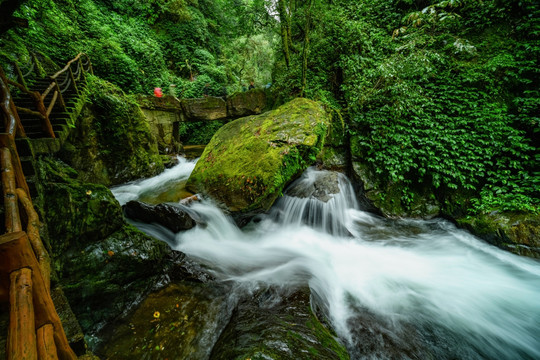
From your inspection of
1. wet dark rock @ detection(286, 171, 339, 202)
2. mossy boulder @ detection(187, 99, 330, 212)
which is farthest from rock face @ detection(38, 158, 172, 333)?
wet dark rock @ detection(286, 171, 339, 202)

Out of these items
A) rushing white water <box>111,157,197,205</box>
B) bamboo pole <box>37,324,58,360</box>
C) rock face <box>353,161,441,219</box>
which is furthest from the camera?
rock face <box>353,161,441,219</box>

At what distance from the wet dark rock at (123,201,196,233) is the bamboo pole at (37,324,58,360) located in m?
3.73

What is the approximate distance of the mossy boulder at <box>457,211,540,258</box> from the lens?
4.33 meters

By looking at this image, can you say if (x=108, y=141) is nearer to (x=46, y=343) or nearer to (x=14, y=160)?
(x=14, y=160)

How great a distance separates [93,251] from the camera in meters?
2.84

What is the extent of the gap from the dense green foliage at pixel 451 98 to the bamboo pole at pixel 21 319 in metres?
6.93

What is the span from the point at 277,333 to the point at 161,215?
136 inches

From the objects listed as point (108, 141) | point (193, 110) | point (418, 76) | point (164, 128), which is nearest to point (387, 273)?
point (418, 76)

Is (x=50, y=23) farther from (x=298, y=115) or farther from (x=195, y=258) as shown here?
(x=195, y=258)

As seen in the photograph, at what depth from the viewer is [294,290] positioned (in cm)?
316

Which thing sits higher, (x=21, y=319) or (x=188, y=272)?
(x=21, y=319)

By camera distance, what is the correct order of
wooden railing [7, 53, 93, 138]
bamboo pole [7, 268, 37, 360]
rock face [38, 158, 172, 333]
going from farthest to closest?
wooden railing [7, 53, 93, 138] → rock face [38, 158, 172, 333] → bamboo pole [7, 268, 37, 360]

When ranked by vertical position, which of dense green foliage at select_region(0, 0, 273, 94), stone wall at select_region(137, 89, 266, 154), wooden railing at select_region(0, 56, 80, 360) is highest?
dense green foliage at select_region(0, 0, 273, 94)

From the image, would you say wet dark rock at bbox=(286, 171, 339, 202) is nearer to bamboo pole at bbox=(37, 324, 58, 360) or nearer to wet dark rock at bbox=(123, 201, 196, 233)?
wet dark rock at bbox=(123, 201, 196, 233)
